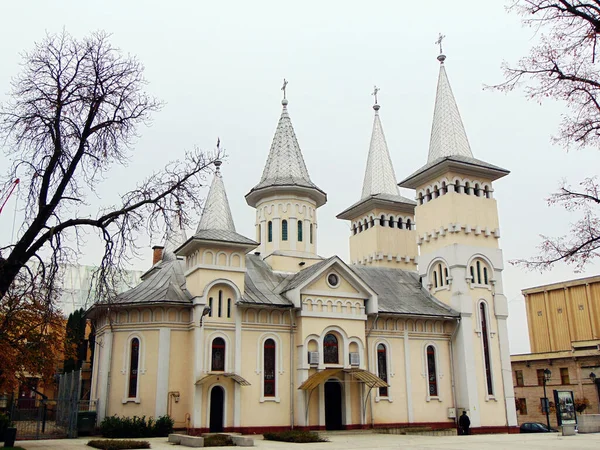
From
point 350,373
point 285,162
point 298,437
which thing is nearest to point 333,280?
point 350,373

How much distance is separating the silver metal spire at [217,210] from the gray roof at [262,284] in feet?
11.4

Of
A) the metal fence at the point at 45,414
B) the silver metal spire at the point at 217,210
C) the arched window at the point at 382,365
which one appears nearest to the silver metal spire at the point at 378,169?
the arched window at the point at 382,365

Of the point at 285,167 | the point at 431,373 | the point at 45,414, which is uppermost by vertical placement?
the point at 285,167

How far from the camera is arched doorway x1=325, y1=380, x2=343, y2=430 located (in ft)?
105

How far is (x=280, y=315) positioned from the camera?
1276 inches

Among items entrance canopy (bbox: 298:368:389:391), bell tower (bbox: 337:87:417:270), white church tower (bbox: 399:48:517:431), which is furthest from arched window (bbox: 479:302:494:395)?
bell tower (bbox: 337:87:417:270)

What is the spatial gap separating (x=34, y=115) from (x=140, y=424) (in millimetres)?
15669

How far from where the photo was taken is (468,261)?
36.8 meters

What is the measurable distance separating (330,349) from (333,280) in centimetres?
369

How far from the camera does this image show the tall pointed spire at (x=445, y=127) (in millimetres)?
39531

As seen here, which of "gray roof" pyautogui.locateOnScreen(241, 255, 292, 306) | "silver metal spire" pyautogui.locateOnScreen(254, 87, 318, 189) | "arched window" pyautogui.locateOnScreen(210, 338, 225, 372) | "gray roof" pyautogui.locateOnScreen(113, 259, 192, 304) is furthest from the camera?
"silver metal spire" pyautogui.locateOnScreen(254, 87, 318, 189)

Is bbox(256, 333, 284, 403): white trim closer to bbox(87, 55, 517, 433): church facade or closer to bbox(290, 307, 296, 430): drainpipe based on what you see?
bbox(87, 55, 517, 433): church facade

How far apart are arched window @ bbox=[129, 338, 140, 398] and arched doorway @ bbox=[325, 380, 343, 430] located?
9941mm

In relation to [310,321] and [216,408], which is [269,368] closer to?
[310,321]
